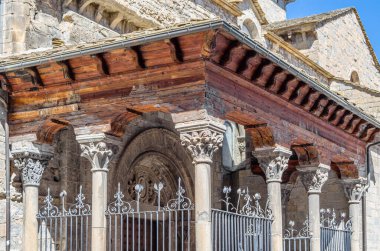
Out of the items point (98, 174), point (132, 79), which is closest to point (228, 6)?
point (132, 79)

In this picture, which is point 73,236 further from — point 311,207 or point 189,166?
point 311,207

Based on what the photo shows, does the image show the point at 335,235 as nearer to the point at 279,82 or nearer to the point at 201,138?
the point at 279,82

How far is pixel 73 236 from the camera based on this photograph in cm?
1059

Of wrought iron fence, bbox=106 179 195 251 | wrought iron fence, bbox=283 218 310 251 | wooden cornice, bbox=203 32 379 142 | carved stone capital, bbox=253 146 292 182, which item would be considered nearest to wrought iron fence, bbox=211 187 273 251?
wrought iron fence, bbox=106 179 195 251

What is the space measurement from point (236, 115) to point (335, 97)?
242 cm

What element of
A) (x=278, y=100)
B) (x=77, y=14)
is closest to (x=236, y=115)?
(x=278, y=100)

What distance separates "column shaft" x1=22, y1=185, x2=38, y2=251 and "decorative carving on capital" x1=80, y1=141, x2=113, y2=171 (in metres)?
0.93

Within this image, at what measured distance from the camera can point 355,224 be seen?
13359 mm

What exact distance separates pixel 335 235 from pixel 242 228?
3.16 m

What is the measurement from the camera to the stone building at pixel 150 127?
908cm

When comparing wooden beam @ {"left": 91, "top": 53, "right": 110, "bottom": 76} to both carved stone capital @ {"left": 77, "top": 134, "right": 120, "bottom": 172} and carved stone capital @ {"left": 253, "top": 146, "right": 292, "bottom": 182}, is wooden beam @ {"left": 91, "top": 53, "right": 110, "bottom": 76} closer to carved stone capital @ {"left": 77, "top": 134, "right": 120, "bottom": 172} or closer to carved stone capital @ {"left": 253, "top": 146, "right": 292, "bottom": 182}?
carved stone capital @ {"left": 77, "top": 134, "right": 120, "bottom": 172}

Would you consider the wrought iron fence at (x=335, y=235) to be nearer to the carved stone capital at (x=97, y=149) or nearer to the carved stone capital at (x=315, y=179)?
the carved stone capital at (x=315, y=179)

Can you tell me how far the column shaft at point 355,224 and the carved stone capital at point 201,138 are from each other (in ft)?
16.9

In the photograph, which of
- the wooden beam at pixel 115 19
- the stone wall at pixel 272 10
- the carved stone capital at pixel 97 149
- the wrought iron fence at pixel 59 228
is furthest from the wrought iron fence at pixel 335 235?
the stone wall at pixel 272 10
